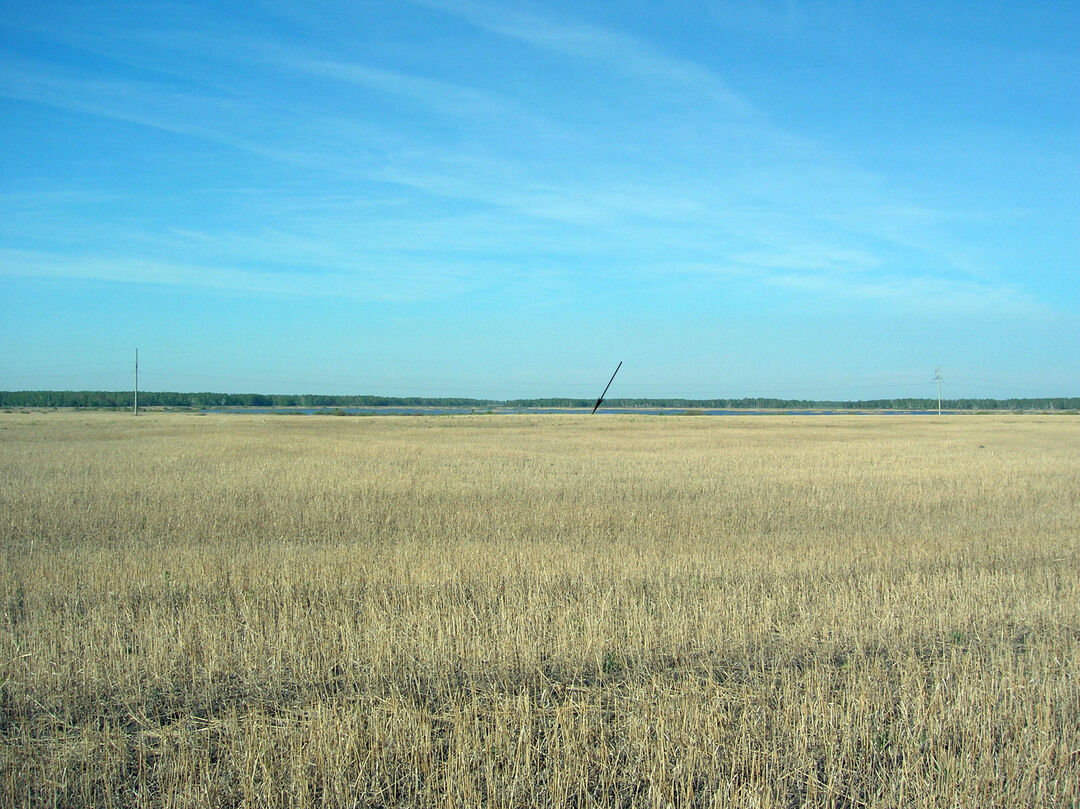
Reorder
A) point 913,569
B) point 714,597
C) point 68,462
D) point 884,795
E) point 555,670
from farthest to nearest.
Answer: point 68,462
point 913,569
point 714,597
point 555,670
point 884,795

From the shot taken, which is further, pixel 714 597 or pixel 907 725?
pixel 714 597

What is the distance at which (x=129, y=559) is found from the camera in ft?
38.3

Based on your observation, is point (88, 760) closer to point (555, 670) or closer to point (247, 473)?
point (555, 670)

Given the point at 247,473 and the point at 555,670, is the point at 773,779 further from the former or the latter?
the point at 247,473

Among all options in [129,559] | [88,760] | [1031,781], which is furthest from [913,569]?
[129,559]

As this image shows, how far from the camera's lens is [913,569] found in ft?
37.6

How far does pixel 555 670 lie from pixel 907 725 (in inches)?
117

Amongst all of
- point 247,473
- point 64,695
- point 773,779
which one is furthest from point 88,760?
point 247,473

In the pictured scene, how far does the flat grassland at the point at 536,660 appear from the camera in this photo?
5062 millimetres

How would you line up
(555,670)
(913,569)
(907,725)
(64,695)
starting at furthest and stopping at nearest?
(913,569)
(555,670)
(64,695)
(907,725)

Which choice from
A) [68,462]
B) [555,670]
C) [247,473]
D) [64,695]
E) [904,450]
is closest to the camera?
[64,695]

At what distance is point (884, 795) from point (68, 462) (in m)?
30.1

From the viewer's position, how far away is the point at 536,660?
23.9ft

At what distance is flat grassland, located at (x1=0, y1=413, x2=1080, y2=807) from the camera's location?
5.06m
